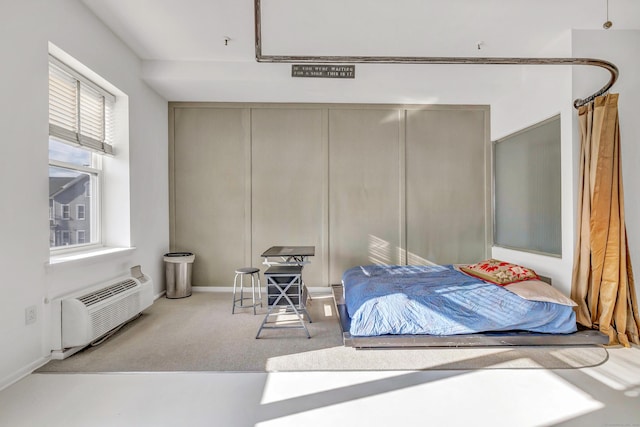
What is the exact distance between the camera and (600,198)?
2.73 metres

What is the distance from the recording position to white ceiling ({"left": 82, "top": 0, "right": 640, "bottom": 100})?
2.84m

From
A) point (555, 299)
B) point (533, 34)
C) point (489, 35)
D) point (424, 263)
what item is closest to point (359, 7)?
point (489, 35)

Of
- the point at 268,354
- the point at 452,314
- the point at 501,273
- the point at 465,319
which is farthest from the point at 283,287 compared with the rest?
the point at 501,273

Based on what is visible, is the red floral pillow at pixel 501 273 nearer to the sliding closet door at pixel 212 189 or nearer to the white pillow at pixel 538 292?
the white pillow at pixel 538 292

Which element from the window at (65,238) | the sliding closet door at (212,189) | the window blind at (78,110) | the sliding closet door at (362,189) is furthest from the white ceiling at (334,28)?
the window at (65,238)

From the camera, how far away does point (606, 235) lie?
2729 millimetres

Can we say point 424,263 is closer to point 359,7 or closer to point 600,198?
point 600,198

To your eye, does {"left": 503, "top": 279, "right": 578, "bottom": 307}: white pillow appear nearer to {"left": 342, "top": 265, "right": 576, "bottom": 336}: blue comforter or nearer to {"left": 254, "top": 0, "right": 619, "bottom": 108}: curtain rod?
{"left": 342, "top": 265, "right": 576, "bottom": 336}: blue comforter

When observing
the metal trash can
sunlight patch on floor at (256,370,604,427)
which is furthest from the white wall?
sunlight patch on floor at (256,370,604,427)

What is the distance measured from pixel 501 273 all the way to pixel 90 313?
3.99 metres

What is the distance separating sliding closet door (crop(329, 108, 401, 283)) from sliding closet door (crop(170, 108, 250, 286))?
1409mm

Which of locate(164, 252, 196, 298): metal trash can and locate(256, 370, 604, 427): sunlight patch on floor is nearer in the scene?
locate(256, 370, 604, 427): sunlight patch on floor

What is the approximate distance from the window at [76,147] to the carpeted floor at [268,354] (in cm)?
119

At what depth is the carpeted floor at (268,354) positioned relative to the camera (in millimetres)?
2361
